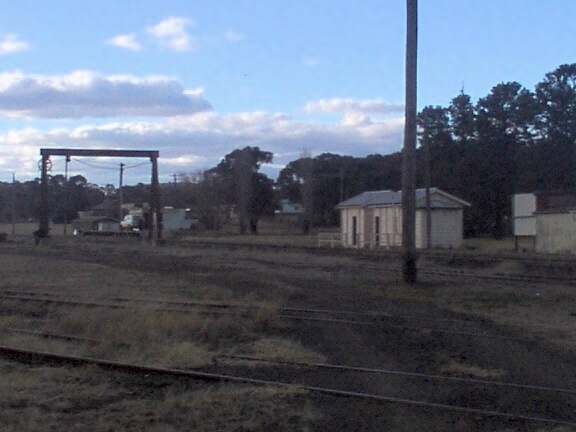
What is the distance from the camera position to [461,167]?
79.2 m

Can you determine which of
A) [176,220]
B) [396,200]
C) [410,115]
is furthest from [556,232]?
[176,220]

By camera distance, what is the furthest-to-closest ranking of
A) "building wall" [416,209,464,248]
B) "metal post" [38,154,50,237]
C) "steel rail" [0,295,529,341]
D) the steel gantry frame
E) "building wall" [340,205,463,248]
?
the steel gantry frame, "metal post" [38,154,50,237], "building wall" [416,209,464,248], "building wall" [340,205,463,248], "steel rail" [0,295,529,341]

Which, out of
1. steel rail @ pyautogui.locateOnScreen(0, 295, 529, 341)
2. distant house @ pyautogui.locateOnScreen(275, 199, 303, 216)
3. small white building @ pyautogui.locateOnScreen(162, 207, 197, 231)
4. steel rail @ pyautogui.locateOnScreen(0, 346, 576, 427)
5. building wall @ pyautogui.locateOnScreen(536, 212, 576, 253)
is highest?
distant house @ pyautogui.locateOnScreen(275, 199, 303, 216)

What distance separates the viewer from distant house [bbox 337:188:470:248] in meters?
53.1

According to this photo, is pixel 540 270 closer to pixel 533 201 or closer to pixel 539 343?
pixel 539 343

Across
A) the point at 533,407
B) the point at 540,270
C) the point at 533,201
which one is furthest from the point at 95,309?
the point at 533,201

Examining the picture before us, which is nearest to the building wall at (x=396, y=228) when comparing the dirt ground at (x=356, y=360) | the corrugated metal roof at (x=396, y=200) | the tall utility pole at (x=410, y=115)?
the corrugated metal roof at (x=396, y=200)

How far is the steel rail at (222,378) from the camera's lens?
9359 millimetres

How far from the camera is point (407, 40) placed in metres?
23.5

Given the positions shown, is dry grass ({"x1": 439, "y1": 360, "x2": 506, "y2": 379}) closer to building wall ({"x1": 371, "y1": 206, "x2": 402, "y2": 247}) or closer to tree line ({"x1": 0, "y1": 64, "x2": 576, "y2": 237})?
building wall ({"x1": 371, "y1": 206, "x2": 402, "y2": 247})

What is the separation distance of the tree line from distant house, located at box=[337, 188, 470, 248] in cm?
934

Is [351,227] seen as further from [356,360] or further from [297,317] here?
[356,360]

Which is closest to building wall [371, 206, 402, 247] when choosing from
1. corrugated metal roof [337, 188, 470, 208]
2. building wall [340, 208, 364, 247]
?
corrugated metal roof [337, 188, 470, 208]

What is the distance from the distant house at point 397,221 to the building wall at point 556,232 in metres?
5.52
